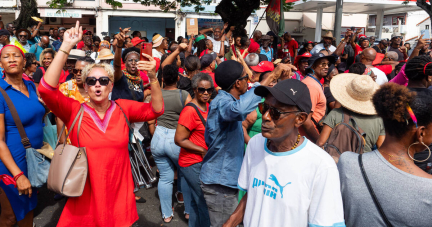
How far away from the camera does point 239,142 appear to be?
304 centimetres

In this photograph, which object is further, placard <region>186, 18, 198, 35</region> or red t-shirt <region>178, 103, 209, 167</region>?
placard <region>186, 18, 198, 35</region>

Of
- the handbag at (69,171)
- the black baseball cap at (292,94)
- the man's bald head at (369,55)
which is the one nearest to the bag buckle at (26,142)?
the handbag at (69,171)

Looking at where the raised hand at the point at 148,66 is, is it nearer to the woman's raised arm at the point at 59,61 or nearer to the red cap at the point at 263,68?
the woman's raised arm at the point at 59,61

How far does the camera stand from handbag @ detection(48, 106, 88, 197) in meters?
2.51

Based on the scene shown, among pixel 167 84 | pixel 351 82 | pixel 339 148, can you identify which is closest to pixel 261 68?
pixel 167 84

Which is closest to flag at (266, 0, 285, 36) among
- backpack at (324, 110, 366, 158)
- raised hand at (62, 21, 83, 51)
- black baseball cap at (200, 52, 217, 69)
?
black baseball cap at (200, 52, 217, 69)

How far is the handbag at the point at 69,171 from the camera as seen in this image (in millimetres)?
2506

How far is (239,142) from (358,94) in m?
1.32

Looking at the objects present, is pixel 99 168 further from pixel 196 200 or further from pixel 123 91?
pixel 123 91

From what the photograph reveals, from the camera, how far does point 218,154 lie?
9.80 ft

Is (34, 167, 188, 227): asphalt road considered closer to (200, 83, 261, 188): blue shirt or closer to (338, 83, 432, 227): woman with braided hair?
(200, 83, 261, 188): blue shirt

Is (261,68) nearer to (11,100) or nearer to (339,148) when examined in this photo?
(339,148)

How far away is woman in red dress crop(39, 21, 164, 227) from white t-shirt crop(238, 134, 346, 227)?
1.28 meters

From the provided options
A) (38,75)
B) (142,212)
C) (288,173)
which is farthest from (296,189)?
(38,75)
